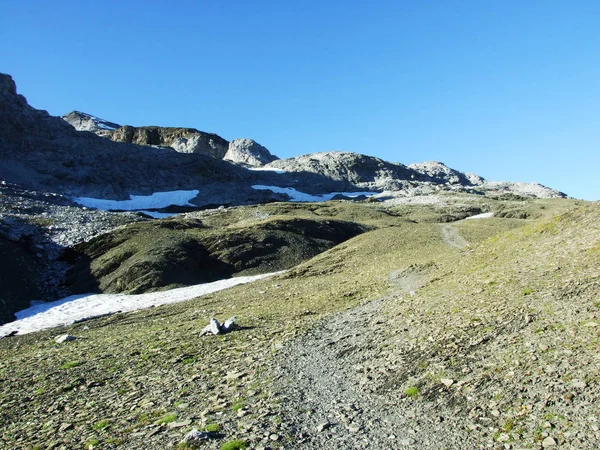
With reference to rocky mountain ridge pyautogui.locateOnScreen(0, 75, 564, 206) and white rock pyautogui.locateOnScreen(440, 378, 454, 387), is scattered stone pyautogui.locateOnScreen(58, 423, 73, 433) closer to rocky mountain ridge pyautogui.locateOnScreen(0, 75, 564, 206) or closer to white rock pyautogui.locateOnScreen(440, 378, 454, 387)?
white rock pyautogui.locateOnScreen(440, 378, 454, 387)

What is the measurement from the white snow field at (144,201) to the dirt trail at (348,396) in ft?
362

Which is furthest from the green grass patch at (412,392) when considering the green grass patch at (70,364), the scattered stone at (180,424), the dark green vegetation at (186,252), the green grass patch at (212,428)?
the dark green vegetation at (186,252)

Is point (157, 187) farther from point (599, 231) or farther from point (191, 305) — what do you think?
point (599, 231)

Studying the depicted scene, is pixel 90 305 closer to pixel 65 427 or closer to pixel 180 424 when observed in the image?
pixel 65 427

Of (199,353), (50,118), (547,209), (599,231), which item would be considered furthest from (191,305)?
(50,118)

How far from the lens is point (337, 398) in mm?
12867

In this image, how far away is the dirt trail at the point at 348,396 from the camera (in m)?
10.3

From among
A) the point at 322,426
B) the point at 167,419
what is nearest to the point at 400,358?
the point at 322,426

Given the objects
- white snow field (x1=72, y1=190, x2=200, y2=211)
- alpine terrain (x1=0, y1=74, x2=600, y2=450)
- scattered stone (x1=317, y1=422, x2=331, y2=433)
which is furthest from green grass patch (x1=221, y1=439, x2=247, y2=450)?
white snow field (x1=72, y1=190, x2=200, y2=211)

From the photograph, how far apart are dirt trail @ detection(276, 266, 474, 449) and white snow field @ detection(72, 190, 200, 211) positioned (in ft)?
362

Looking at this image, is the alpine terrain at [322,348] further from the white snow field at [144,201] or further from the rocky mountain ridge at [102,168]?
the rocky mountain ridge at [102,168]

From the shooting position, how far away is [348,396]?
12.9 m

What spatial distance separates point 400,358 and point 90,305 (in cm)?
3920

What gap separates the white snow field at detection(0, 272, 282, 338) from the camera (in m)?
38.4
